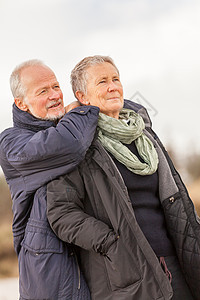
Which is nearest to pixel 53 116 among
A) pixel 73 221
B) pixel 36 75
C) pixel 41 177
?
pixel 36 75

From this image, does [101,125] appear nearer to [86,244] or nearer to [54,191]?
[54,191]

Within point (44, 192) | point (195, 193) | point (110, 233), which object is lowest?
point (195, 193)

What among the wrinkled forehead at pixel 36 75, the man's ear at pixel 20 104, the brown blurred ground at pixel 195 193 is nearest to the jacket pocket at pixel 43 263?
the man's ear at pixel 20 104

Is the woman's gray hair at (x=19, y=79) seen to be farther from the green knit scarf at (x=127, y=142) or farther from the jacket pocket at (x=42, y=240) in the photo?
the jacket pocket at (x=42, y=240)

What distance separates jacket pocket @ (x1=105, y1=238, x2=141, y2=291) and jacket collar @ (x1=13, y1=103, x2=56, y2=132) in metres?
0.60

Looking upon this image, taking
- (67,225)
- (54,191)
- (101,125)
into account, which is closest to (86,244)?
(67,225)

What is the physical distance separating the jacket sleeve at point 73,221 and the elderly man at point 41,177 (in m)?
0.05

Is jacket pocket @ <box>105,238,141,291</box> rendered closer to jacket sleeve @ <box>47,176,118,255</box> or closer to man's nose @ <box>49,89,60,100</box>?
jacket sleeve @ <box>47,176,118,255</box>

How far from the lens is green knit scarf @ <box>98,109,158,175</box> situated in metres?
1.68

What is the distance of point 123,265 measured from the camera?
1.51 metres

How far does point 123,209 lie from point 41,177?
0.35m

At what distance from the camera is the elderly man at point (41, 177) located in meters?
1.57

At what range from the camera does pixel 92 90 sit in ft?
5.91

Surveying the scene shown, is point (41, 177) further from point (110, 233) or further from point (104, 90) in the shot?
point (104, 90)
